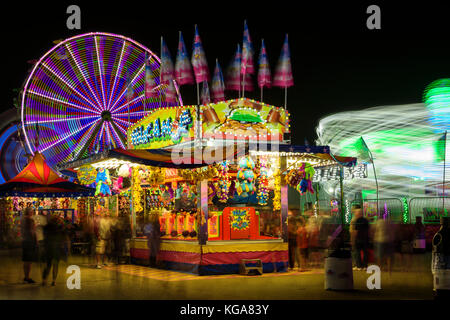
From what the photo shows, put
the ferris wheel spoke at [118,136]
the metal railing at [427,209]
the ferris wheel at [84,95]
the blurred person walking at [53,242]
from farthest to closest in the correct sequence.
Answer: the ferris wheel spoke at [118,136]
the ferris wheel at [84,95]
the metal railing at [427,209]
the blurred person walking at [53,242]

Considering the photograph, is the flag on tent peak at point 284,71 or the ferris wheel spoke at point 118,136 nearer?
the flag on tent peak at point 284,71

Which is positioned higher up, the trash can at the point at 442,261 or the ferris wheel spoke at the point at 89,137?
the ferris wheel spoke at the point at 89,137

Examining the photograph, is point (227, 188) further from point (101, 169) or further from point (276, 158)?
point (101, 169)

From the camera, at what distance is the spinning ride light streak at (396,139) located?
27.4 m

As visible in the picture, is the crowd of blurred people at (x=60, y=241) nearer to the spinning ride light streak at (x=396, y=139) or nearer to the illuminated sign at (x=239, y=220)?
the illuminated sign at (x=239, y=220)

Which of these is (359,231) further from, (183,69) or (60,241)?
(60,241)

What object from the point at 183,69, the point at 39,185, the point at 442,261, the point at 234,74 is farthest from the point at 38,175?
the point at 442,261

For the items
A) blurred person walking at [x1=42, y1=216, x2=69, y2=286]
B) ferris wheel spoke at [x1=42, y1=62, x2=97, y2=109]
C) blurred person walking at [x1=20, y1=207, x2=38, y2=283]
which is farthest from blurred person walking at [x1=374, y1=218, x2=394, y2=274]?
ferris wheel spoke at [x1=42, y1=62, x2=97, y2=109]

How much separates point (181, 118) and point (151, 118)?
6.45 ft

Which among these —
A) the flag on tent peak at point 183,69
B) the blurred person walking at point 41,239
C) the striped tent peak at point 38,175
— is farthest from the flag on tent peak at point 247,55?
the striped tent peak at point 38,175

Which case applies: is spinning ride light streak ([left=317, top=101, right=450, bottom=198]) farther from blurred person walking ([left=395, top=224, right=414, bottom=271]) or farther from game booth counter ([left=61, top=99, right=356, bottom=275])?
game booth counter ([left=61, top=99, right=356, bottom=275])

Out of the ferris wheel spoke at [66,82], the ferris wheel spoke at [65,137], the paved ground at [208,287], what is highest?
the ferris wheel spoke at [66,82]

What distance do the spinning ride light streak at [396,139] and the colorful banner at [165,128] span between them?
11979 mm

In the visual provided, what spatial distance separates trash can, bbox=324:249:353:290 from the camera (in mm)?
11625
